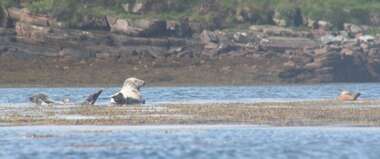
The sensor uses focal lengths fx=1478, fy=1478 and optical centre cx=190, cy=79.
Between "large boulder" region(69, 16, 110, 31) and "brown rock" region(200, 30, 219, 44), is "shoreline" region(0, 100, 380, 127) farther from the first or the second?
"large boulder" region(69, 16, 110, 31)

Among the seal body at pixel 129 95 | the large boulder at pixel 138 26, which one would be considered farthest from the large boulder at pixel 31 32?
the seal body at pixel 129 95

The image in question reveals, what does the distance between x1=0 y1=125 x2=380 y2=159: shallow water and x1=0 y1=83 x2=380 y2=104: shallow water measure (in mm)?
15354

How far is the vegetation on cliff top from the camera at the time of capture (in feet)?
252

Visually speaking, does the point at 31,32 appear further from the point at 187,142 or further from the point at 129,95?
the point at 187,142

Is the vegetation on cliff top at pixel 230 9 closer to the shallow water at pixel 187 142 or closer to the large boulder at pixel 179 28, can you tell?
the large boulder at pixel 179 28

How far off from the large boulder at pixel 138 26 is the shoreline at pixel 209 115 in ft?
94.3

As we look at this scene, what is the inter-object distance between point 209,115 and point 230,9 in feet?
145

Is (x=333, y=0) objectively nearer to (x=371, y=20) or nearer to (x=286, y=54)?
(x=371, y=20)

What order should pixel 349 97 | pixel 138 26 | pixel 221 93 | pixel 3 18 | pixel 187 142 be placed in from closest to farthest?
pixel 187 142 → pixel 349 97 → pixel 221 93 → pixel 3 18 → pixel 138 26

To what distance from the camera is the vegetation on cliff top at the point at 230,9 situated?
3022 inches

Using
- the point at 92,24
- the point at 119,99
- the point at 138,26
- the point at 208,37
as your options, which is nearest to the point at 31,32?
the point at 92,24

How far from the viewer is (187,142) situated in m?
29.2

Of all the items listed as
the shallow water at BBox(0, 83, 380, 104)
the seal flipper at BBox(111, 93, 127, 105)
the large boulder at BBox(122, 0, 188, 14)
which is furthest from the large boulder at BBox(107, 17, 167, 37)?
the seal flipper at BBox(111, 93, 127, 105)

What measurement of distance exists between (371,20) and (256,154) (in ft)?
186
